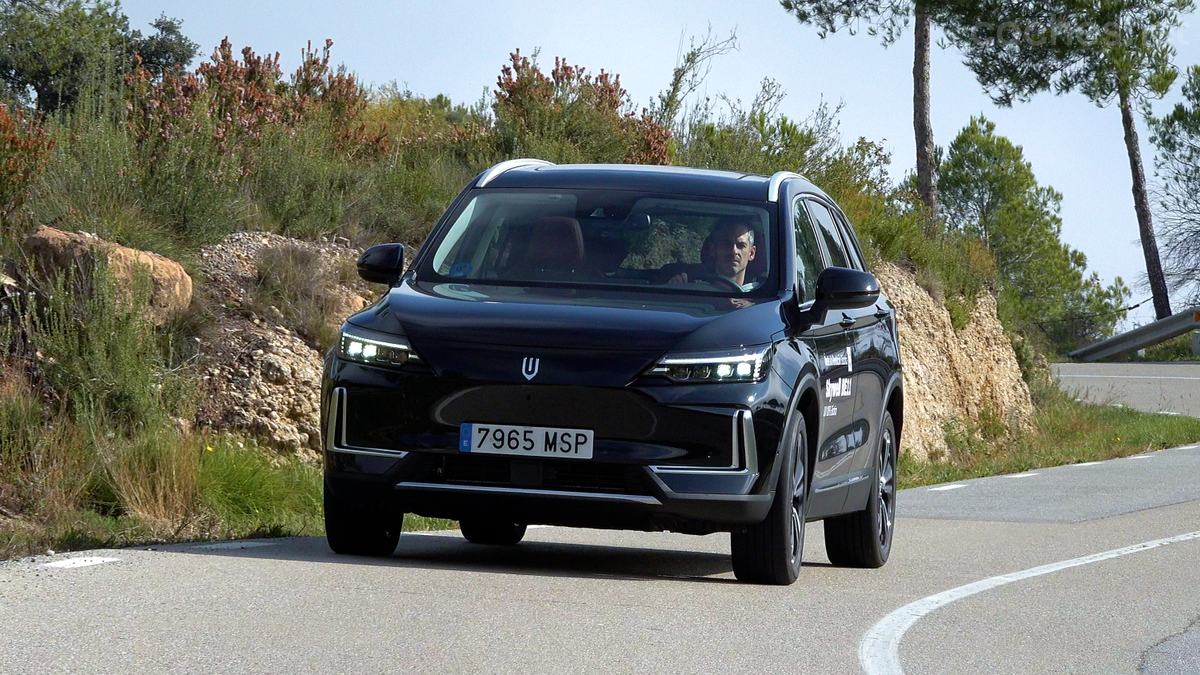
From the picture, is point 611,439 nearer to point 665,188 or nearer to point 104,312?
point 665,188

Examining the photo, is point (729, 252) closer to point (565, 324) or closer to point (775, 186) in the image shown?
point (775, 186)

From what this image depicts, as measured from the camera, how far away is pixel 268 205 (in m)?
17.1

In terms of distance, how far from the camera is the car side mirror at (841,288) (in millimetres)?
8898

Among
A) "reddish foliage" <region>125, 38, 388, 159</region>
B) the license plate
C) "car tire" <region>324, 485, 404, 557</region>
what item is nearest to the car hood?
the license plate

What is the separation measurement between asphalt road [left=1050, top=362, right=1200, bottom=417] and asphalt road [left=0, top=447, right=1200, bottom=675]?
79.0 feet

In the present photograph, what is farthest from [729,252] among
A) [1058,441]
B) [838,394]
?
[1058,441]

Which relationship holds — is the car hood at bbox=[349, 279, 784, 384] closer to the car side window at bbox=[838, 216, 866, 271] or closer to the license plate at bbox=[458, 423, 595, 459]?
the license plate at bbox=[458, 423, 595, 459]

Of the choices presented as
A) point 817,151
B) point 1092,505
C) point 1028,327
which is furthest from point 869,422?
point 1028,327

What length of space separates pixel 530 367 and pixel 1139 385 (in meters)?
33.6

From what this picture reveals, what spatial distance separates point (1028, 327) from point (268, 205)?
20.6m

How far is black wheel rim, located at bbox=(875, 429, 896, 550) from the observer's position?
10.7 meters

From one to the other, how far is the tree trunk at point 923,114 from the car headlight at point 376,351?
25371mm

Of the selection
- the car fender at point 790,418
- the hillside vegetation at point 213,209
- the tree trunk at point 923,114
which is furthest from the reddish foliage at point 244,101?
the tree trunk at point 923,114

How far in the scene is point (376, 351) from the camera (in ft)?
26.9
